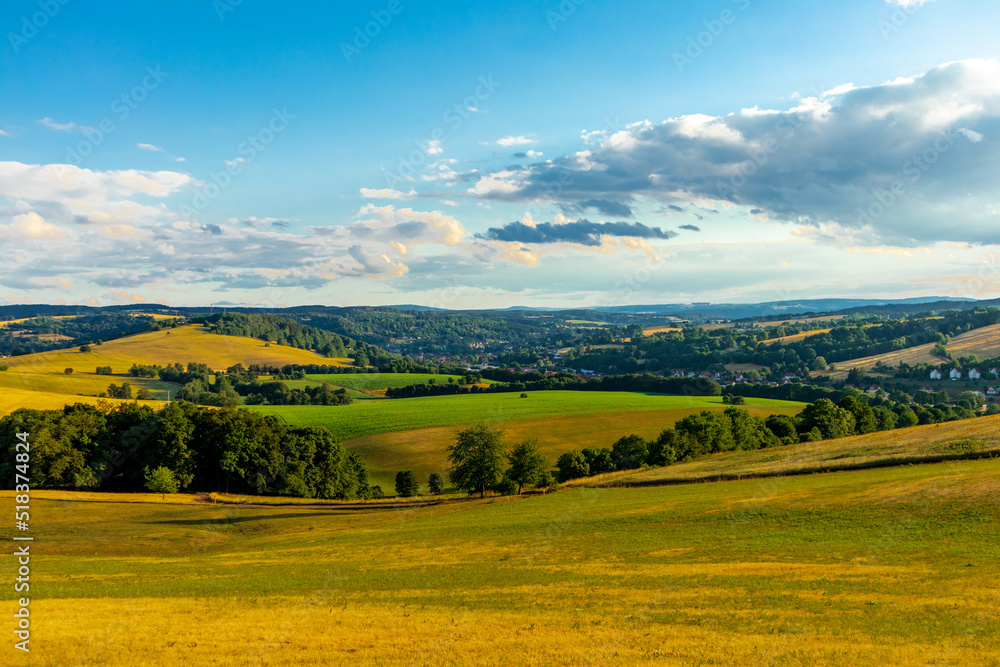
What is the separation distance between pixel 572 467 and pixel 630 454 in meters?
8.89

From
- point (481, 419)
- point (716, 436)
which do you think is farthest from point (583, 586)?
point (481, 419)

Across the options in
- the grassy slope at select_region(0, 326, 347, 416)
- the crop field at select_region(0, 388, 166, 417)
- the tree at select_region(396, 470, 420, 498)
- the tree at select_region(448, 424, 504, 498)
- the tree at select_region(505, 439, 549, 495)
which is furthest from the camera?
the grassy slope at select_region(0, 326, 347, 416)

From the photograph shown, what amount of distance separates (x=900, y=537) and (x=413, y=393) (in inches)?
5399

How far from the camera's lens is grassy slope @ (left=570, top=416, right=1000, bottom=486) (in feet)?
142

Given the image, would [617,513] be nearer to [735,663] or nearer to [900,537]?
[900,537]

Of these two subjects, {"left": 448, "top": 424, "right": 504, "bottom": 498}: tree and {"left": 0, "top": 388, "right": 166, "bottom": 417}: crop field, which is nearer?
{"left": 448, "top": 424, "right": 504, "bottom": 498}: tree

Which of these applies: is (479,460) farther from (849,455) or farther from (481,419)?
(481,419)

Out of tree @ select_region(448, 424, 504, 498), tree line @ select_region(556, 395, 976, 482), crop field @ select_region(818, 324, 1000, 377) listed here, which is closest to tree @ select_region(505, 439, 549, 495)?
tree @ select_region(448, 424, 504, 498)

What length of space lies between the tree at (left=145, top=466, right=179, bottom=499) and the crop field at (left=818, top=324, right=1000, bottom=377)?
17043 cm

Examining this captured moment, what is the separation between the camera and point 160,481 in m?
60.2

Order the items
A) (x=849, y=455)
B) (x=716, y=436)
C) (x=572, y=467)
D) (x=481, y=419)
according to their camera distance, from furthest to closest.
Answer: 1. (x=481, y=419)
2. (x=716, y=436)
3. (x=572, y=467)
4. (x=849, y=455)

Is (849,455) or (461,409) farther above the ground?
(849,455)

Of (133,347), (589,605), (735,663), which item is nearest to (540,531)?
(589,605)

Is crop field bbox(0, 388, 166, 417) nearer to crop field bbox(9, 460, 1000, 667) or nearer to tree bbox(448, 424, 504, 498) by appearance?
tree bbox(448, 424, 504, 498)
